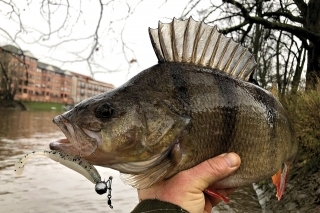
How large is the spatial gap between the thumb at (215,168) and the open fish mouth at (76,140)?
2.13 feet

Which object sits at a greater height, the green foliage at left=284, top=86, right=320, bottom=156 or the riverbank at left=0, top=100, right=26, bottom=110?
the riverbank at left=0, top=100, right=26, bottom=110

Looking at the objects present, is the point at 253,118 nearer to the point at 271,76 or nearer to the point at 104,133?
the point at 104,133

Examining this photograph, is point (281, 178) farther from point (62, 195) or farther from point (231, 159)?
point (62, 195)

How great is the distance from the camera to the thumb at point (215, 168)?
7.25ft

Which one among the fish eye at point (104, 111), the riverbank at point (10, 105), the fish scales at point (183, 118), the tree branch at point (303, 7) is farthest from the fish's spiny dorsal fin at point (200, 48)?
the riverbank at point (10, 105)

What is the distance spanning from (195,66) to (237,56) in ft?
1.20

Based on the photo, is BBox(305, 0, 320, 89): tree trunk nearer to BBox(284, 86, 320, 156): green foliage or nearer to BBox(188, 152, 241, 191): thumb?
BBox(284, 86, 320, 156): green foliage

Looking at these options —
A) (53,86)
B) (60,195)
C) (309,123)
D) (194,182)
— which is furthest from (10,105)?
(194,182)

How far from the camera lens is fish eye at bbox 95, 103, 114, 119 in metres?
2.04

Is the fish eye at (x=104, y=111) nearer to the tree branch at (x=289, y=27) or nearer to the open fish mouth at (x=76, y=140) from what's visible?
the open fish mouth at (x=76, y=140)

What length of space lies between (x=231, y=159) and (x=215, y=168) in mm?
111

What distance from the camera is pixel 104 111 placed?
6.75ft

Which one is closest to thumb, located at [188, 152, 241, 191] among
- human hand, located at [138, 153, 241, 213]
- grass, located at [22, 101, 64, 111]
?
human hand, located at [138, 153, 241, 213]

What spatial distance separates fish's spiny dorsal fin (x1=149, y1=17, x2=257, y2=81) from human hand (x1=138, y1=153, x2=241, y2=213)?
0.63m
